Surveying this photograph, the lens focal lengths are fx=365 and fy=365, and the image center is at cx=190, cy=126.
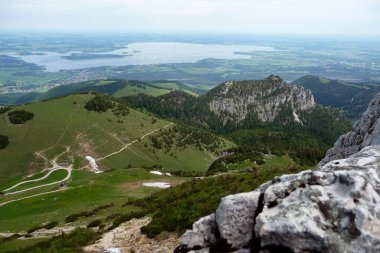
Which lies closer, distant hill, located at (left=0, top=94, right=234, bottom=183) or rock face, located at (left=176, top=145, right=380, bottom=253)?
rock face, located at (left=176, top=145, right=380, bottom=253)

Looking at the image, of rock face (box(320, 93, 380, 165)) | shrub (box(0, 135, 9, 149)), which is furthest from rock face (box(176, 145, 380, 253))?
shrub (box(0, 135, 9, 149))

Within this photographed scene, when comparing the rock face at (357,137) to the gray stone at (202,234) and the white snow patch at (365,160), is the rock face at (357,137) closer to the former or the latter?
the white snow patch at (365,160)

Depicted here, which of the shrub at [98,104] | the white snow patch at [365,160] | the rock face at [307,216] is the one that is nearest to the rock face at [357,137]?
the white snow patch at [365,160]

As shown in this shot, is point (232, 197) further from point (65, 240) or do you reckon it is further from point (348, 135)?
point (348, 135)

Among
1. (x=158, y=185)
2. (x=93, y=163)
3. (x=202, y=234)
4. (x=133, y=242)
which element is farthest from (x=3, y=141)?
(x=202, y=234)

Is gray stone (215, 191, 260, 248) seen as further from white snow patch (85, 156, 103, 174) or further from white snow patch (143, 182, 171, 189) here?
white snow patch (85, 156, 103, 174)
